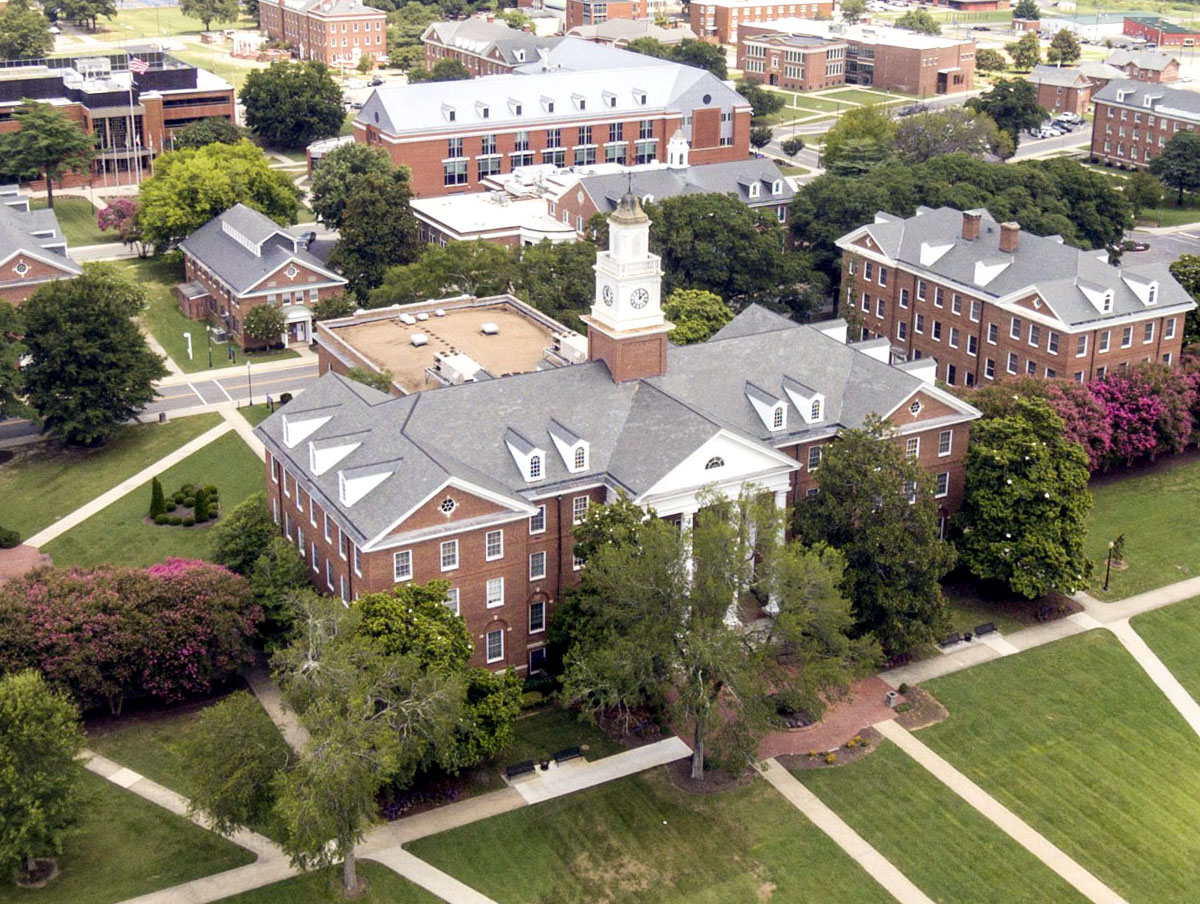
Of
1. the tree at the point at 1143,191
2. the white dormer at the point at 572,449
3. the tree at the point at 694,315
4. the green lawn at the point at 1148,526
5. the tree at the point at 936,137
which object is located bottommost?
the green lawn at the point at 1148,526

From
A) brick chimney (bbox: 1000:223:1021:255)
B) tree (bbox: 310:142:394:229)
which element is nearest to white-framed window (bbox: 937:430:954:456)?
brick chimney (bbox: 1000:223:1021:255)

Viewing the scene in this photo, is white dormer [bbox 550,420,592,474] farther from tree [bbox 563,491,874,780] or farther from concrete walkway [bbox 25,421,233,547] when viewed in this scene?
concrete walkway [bbox 25,421,233,547]

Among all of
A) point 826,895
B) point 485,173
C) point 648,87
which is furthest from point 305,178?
point 826,895

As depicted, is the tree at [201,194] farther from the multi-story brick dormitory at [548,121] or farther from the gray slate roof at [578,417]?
the gray slate roof at [578,417]

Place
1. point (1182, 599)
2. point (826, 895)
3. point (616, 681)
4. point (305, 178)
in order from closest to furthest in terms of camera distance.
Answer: point (826, 895) → point (616, 681) → point (1182, 599) → point (305, 178)

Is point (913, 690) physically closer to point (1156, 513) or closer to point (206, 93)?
point (1156, 513)

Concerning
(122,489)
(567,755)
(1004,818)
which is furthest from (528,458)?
(122,489)

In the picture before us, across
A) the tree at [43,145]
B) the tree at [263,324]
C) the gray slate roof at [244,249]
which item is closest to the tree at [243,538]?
the tree at [263,324]
